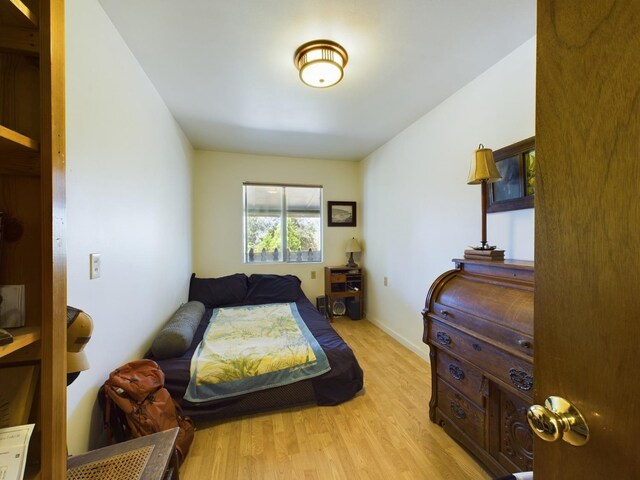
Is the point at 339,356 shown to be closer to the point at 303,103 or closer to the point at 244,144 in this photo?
the point at 303,103

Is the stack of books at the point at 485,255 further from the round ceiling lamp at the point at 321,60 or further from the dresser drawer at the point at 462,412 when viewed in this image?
the round ceiling lamp at the point at 321,60

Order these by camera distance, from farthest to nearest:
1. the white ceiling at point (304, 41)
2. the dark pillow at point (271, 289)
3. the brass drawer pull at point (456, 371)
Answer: the dark pillow at point (271, 289) < the brass drawer pull at point (456, 371) < the white ceiling at point (304, 41)

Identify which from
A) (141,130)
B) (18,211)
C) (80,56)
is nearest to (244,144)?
(141,130)

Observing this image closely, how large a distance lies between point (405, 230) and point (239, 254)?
2.32 meters

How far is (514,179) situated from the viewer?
5.55 feet

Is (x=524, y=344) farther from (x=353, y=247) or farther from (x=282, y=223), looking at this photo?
(x=282, y=223)

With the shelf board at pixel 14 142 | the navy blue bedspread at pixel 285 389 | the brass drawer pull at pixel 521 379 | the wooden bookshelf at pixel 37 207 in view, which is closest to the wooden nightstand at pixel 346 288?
the navy blue bedspread at pixel 285 389

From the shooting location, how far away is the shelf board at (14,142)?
0.53 meters

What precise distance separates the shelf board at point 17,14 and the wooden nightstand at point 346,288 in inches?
137

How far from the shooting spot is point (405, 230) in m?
2.97

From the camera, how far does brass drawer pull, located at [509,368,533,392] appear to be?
109 cm

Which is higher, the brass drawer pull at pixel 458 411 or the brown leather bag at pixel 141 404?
the brown leather bag at pixel 141 404

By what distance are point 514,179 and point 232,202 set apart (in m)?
3.28

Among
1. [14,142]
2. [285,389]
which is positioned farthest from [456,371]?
[14,142]
